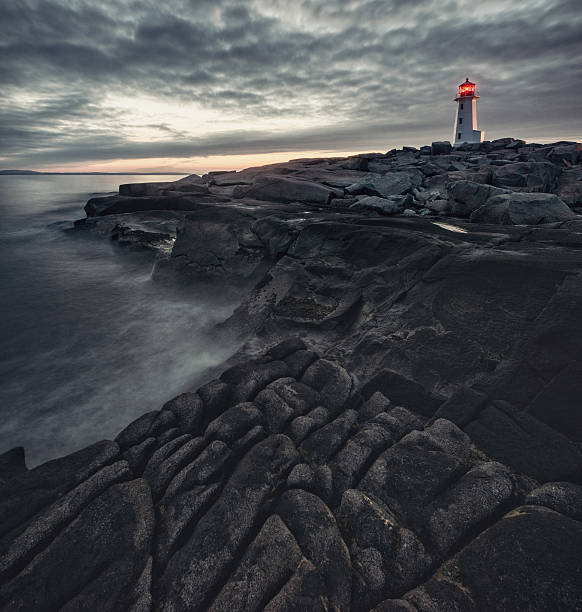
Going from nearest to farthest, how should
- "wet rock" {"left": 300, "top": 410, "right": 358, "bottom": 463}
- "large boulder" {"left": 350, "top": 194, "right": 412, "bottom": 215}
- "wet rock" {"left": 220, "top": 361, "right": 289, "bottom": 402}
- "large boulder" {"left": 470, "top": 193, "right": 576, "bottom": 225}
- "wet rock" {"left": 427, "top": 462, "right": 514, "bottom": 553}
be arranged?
"wet rock" {"left": 427, "top": 462, "right": 514, "bottom": 553} < "wet rock" {"left": 300, "top": 410, "right": 358, "bottom": 463} < "wet rock" {"left": 220, "top": 361, "right": 289, "bottom": 402} < "large boulder" {"left": 470, "top": 193, "right": 576, "bottom": 225} < "large boulder" {"left": 350, "top": 194, "right": 412, "bottom": 215}

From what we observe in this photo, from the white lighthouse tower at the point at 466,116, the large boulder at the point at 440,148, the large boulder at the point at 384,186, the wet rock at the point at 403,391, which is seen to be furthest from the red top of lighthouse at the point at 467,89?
the wet rock at the point at 403,391

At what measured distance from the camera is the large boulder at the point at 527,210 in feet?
30.1

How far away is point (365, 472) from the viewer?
135 inches

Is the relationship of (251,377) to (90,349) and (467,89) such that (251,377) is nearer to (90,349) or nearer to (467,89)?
(90,349)

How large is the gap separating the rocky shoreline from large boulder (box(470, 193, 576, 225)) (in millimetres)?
2242

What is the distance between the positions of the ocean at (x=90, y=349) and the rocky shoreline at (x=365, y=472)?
A: 4.56 ft

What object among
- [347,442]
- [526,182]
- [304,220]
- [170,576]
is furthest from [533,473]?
[526,182]

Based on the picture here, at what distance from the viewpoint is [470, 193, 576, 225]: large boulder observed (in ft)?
30.1

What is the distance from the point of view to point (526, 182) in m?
16.5

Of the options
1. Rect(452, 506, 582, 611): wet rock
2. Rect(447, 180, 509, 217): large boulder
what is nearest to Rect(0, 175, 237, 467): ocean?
Rect(452, 506, 582, 611): wet rock

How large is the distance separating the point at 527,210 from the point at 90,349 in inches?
506

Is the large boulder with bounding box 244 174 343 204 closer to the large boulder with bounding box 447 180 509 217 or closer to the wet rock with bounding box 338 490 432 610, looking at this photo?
the large boulder with bounding box 447 180 509 217

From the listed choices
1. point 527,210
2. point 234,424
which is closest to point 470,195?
point 527,210

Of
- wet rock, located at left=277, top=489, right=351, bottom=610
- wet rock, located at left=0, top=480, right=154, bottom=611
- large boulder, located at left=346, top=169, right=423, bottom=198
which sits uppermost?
large boulder, located at left=346, top=169, right=423, bottom=198
